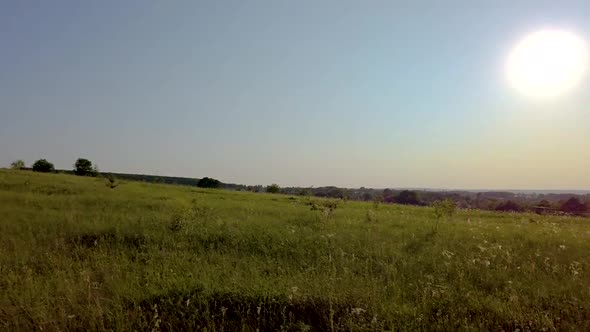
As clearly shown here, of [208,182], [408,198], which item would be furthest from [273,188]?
[408,198]

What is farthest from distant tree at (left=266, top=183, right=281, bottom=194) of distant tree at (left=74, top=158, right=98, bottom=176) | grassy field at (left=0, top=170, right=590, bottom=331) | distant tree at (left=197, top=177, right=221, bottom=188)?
grassy field at (left=0, top=170, right=590, bottom=331)

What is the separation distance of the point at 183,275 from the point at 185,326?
1.69 m

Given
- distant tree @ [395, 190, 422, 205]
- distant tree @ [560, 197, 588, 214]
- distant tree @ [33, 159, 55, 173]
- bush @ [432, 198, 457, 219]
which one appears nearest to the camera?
bush @ [432, 198, 457, 219]

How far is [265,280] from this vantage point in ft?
20.1

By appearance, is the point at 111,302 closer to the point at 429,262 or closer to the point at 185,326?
the point at 185,326

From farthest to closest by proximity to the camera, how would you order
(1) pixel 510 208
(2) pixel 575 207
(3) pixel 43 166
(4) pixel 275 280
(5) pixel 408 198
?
(5) pixel 408 198, (3) pixel 43 166, (2) pixel 575 207, (1) pixel 510 208, (4) pixel 275 280

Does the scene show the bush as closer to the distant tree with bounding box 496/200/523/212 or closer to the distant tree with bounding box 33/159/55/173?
the distant tree with bounding box 496/200/523/212

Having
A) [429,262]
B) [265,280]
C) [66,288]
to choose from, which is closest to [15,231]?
[66,288]

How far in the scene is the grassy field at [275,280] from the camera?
16.0ft

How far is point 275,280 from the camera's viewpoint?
20.2ft

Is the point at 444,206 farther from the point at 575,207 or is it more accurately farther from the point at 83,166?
the point at 83,166

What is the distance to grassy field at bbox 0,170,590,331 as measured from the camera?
191 inches

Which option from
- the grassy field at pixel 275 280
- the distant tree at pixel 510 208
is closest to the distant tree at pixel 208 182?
the distant tree at pixel 510 208

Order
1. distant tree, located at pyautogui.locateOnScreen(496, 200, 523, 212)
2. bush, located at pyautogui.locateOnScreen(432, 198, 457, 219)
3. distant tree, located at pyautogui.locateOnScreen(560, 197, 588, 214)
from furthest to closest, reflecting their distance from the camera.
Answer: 1. distant tree, located at pyautogui.locateOnScreen(560, 197, 588, 214)
2. distant tree, located at pyautogui.locateOnScreen(496, 200, 523, 212)
3. bush, located at pyautogui.locateOnScreen(432, 198, 457, 219)
